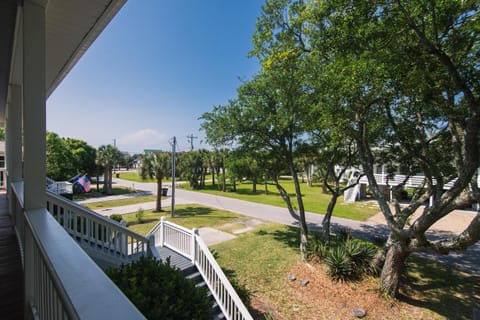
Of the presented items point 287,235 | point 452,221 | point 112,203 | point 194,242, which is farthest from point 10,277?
point 452,221

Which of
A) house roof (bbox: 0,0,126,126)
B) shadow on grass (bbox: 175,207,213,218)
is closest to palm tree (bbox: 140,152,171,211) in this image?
shadow on grass (bbox: 175,207,213,218)

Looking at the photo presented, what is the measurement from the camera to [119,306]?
0.85 metres

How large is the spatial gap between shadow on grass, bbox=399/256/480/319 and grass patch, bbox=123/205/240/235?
8.46 meters

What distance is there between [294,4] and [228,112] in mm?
3975

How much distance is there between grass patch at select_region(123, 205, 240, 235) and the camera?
12.2 meters

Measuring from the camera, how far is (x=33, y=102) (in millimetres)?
2564

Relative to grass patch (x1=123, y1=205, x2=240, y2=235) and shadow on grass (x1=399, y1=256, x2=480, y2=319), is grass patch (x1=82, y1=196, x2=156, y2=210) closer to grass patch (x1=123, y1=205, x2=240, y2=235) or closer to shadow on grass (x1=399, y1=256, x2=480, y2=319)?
grass patch (x1=123, y1=205, x2=240, y2=235)

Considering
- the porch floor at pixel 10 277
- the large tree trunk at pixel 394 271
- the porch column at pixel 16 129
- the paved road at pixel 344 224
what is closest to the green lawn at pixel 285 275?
the large tree trunk at pixel 394 271

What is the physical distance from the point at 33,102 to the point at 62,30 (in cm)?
183

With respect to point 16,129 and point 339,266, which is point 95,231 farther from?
point 339,266

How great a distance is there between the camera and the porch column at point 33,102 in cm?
253

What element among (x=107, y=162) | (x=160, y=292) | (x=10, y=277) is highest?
(x=107, y=162)

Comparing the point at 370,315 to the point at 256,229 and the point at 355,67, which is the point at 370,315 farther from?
the point at 256,229

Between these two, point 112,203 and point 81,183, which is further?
point 81,183
